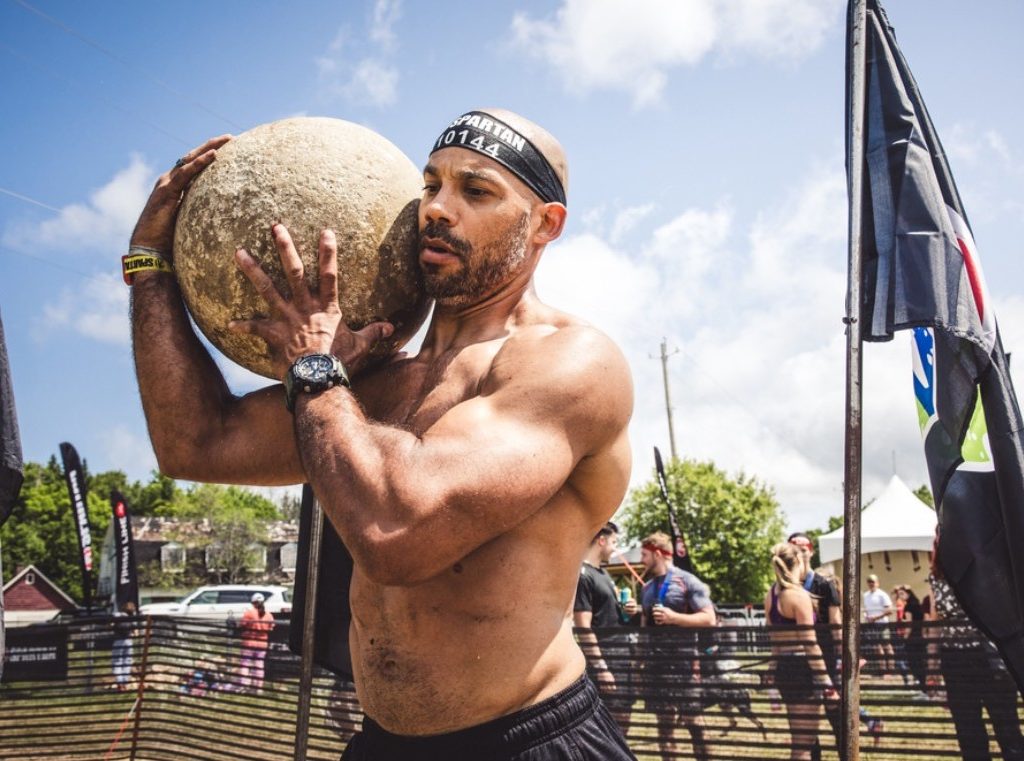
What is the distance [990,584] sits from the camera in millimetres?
3908

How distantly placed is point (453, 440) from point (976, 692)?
5.08 metres

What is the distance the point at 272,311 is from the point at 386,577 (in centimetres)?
80

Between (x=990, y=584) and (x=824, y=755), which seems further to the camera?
(x=824, y=755)

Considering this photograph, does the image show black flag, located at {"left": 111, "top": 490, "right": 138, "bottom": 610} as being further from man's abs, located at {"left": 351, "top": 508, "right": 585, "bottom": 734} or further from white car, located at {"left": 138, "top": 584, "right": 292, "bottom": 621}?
man's abs, located at {"left": 351, "top": 508, "right": 585, "bottom": 734}

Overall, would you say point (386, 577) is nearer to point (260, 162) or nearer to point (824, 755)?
point (260, 162)

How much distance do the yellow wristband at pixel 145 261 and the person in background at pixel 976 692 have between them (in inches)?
192

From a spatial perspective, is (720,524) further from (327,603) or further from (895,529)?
(327,603)

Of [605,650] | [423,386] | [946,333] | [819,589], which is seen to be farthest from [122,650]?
[946,333]

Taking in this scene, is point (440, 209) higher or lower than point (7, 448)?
higher

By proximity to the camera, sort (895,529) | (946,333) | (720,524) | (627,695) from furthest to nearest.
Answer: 1. (720,524)
2. (895,529)
3. (627,695)
4. (946,333)

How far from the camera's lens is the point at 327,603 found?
423cm

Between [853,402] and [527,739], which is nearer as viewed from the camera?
[527,739]

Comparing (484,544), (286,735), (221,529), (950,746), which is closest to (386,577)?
(484,544)

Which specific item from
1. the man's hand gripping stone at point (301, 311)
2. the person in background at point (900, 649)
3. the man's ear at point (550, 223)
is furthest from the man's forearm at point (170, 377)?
the person in background at point (900, 649)
